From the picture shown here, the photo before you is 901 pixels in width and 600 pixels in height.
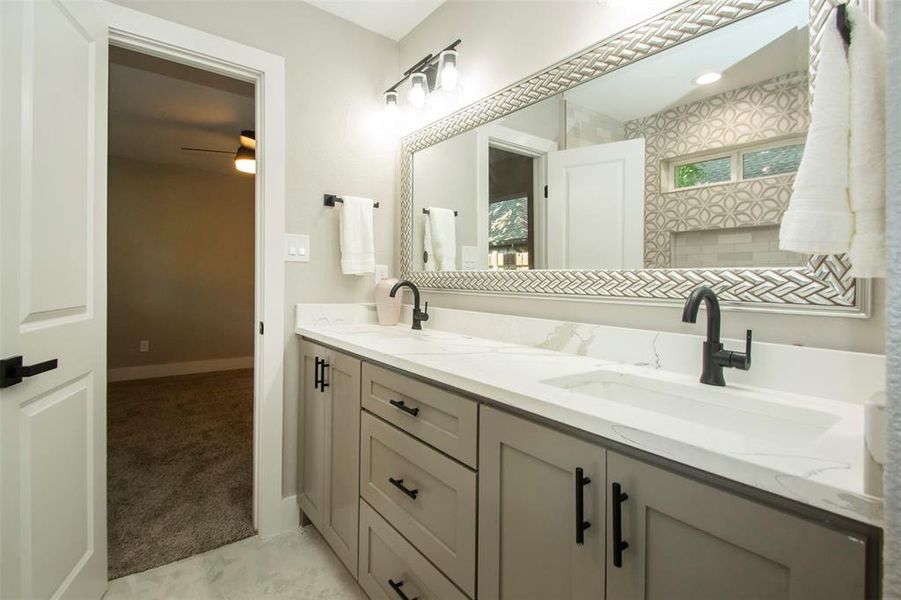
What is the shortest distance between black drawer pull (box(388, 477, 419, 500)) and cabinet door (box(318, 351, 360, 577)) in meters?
0.24

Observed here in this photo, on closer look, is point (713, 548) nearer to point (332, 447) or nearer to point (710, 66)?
point (710, 66)

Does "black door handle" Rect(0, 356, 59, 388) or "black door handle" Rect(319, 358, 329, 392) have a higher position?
"black door handle" Rect(0, 356, 59, 388)

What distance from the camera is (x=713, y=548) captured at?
577 mm

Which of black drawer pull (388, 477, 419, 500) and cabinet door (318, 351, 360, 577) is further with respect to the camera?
cabinet door (318, 351, 360, 577)

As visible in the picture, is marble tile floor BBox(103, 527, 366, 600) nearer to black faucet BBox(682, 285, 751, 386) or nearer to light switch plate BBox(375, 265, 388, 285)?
light switch plate BBox(375, 265, 388, 285)

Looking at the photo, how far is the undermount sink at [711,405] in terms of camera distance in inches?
30.6

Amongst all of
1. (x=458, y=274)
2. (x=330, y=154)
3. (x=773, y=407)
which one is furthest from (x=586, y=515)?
(x=330, y=154)

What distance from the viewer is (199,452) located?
264 cm

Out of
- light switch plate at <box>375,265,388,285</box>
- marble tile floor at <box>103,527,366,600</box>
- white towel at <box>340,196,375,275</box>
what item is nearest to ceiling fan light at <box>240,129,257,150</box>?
white towel at <box>340,196,375,275</box>

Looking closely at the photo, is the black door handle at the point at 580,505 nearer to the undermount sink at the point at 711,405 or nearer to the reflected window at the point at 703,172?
the undermount sink at the point at 711,405

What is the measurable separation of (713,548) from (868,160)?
0.58 metres

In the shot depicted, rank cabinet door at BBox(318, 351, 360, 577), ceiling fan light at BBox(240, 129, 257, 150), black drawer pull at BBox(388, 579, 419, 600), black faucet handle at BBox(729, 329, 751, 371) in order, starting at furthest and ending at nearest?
ceiling fan light at BBox(240, 129, 257, 150) → cabinet door at BBox(318, 351, 360, 577) → black drawer pull at BBox(388, 579, 419, 600) → black faucet handle at BBox(729, 329, 751, 371)

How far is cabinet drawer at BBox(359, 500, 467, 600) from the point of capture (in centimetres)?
108

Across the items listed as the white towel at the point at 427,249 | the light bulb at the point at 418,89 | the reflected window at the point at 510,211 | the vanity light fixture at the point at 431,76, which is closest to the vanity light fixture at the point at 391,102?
the vanity light fixture at the point at 431,76
